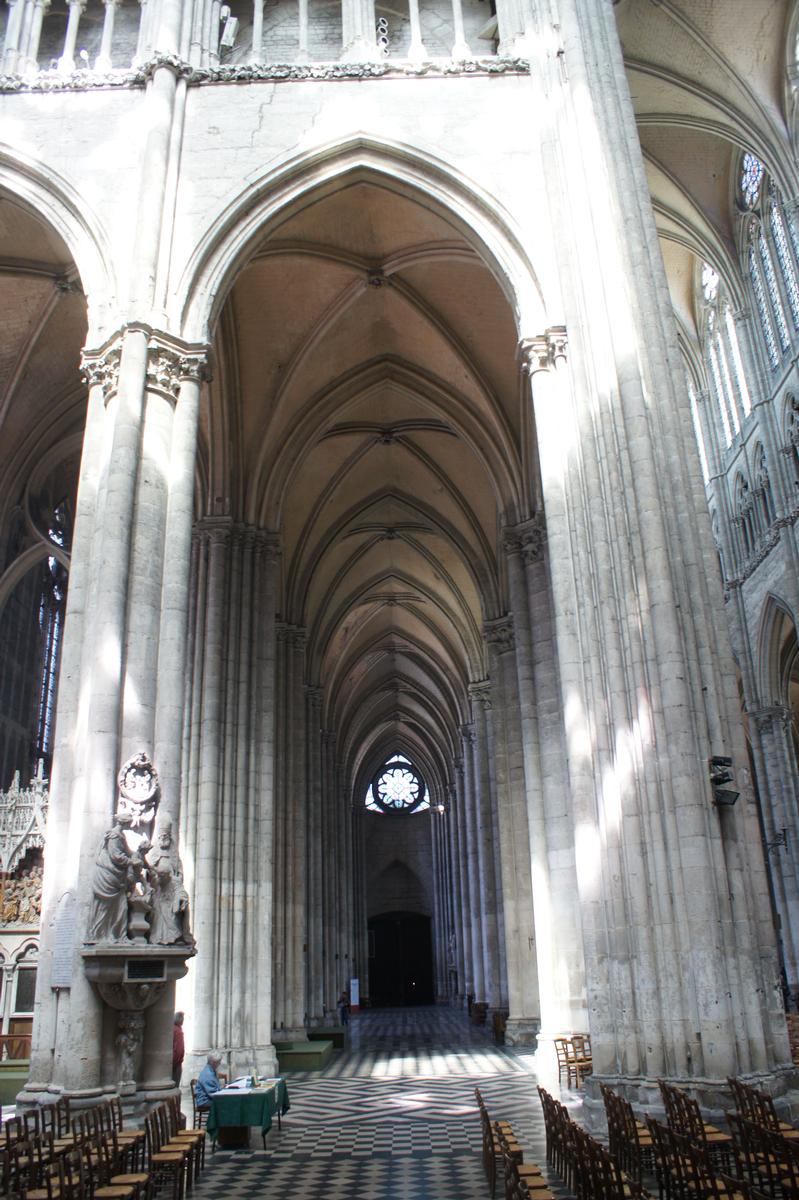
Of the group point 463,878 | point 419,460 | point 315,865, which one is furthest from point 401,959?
point 419,460

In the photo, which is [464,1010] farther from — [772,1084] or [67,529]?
[772,1084]

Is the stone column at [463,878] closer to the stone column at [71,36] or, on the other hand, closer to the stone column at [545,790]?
the stone column at [545,790]

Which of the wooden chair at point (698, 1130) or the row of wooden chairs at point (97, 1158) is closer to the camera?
the row of wooden chairs at point (97, 1158)

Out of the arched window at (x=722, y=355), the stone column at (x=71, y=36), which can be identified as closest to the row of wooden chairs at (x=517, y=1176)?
the stone column at (x=71, y=36)

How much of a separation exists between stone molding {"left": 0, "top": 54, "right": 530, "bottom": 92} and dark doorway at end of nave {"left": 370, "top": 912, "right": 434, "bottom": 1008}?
1570 inches

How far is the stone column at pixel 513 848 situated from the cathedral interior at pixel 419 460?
0.24 feet

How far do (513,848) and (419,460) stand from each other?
917 cm

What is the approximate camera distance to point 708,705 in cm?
971

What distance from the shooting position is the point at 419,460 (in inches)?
914

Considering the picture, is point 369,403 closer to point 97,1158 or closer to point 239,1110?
point 239,1110

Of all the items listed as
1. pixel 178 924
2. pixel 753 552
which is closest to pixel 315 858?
pixel 753 552

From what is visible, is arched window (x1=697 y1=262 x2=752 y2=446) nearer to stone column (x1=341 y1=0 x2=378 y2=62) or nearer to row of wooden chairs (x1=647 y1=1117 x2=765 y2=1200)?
stone column (x1=341 y1=0 x2=378 y2=62)

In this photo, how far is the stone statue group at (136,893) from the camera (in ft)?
30.1

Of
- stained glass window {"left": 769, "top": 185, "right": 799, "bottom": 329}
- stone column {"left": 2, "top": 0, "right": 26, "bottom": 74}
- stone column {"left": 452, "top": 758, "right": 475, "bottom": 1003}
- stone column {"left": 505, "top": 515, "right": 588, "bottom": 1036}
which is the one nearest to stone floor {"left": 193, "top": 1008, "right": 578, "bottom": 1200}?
stone column {"left": 505, "top": 515, "right": 588, "bottom": 1036}
